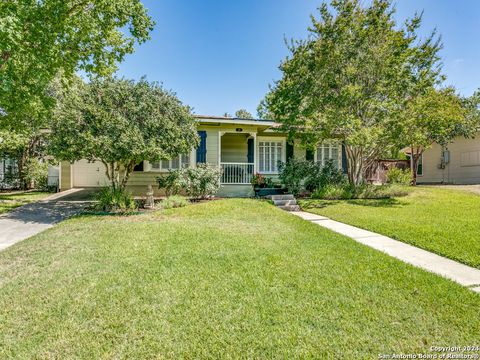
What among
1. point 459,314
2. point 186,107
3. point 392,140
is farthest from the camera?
point 392,140

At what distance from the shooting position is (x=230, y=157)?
14.7m

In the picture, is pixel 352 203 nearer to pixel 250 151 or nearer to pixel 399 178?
pixel 250 151

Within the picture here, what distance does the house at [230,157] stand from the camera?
41.4ft

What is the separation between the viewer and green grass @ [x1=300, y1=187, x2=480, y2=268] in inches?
199

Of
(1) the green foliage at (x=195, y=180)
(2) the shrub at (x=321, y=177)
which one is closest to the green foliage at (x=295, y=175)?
(2) the shrub at (x=321, y=177)

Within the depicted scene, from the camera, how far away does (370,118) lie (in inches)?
443

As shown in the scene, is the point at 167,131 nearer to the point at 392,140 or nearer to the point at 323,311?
the point at 323,311

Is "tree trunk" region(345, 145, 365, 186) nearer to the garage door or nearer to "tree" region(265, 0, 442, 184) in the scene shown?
"tree" region(265, 0, 442, 184)

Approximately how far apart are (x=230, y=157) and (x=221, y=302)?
11938 millimetres

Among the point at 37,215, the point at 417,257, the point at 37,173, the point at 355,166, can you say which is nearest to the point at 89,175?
the point at 37,173

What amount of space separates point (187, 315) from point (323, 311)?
140cm

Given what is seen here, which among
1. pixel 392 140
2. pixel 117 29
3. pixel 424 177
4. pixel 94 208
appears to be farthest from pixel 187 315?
pixel 424 177

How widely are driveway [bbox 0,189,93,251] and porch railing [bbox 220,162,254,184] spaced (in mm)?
5908

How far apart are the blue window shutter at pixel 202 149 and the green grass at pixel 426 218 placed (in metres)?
4.94
